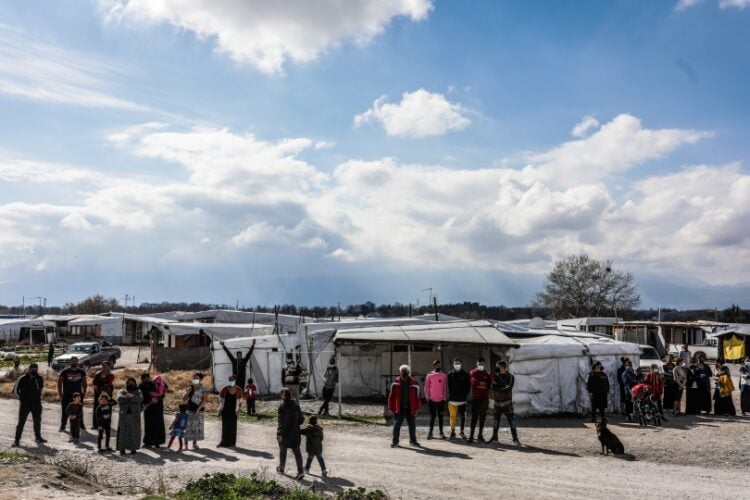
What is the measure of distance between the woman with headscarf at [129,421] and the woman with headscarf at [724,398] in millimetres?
15397

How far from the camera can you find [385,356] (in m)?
24.7

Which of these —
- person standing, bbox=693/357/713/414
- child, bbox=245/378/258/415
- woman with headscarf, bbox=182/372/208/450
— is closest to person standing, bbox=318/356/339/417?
child, bbox=245/378/258/415

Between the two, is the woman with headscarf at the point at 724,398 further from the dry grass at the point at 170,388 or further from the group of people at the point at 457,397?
the dry grass at the point at 170,388

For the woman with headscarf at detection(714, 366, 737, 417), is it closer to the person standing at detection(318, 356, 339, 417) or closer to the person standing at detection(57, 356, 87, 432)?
the person standing at detection(318, 356, 339, 417)

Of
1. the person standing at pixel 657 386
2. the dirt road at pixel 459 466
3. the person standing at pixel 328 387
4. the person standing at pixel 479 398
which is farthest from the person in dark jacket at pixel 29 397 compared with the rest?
the person standing at pixel 657 386

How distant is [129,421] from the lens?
13.7m

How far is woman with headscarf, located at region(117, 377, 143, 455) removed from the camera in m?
13.6

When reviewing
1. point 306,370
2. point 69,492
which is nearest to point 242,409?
point 306,370

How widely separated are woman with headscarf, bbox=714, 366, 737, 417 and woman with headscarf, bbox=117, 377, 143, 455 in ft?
50.5

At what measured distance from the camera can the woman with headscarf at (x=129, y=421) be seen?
44.7 ft

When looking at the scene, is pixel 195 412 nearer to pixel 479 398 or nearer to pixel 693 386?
pixel 479 398

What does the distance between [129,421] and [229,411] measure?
193 centimetres

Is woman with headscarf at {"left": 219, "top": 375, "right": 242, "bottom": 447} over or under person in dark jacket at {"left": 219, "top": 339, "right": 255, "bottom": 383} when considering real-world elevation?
under

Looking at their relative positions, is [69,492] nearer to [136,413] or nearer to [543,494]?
[136,413]
